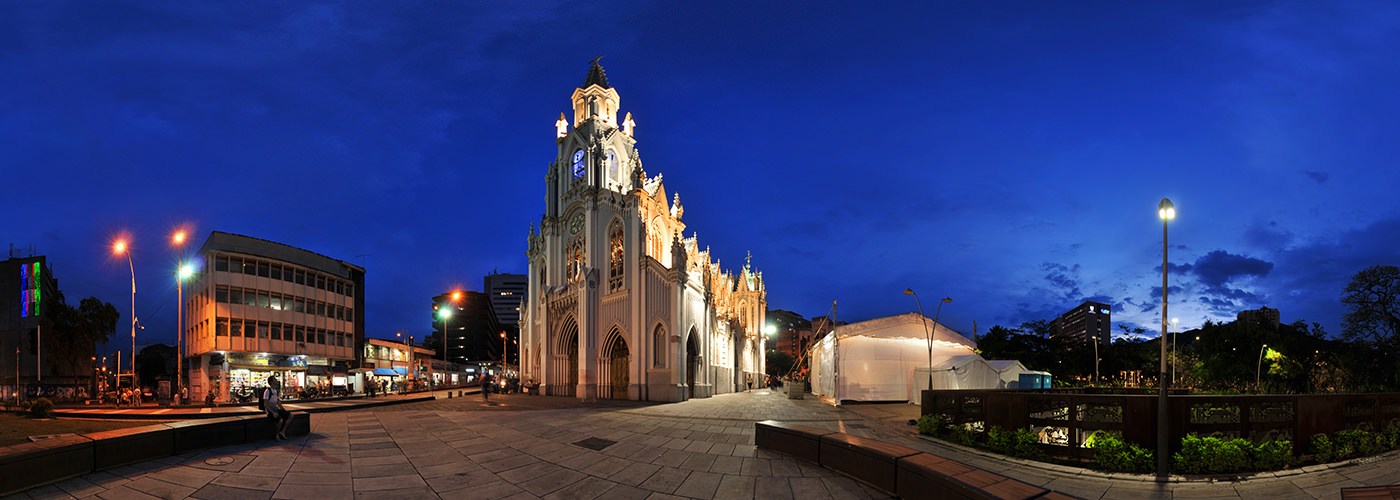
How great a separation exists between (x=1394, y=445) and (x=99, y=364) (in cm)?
10504

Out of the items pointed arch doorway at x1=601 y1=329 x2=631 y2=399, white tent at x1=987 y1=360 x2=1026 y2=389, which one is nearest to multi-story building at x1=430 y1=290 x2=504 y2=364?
pointed arch doorway at x1=601 y1=329 x2=631 y2=399

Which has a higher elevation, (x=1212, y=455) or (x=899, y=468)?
(x=899, y=468)

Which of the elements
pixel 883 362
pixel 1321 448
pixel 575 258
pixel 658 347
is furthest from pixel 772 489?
pixel 575 258

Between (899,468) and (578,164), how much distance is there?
133ft

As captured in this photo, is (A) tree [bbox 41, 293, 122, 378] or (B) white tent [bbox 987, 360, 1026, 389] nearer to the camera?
(B) white tent [bbox 987, 360, 1026, 389]

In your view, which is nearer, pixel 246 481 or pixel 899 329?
pixel 246 481

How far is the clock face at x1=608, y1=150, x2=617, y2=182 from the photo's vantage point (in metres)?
44.6

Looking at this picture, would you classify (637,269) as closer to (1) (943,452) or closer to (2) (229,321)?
(1) (943,452)

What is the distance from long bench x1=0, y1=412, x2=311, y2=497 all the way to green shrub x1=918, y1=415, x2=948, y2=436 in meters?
17.5

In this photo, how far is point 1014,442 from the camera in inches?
549

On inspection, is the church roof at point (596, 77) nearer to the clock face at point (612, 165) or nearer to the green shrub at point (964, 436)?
the clock face at point (612, 165)

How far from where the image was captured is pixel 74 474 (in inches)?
386

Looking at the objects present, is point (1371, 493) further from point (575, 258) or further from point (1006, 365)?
point (575, 258)

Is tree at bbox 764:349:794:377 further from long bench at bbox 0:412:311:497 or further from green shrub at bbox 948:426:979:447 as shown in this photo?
long bench at bbox 0:412:311:497
